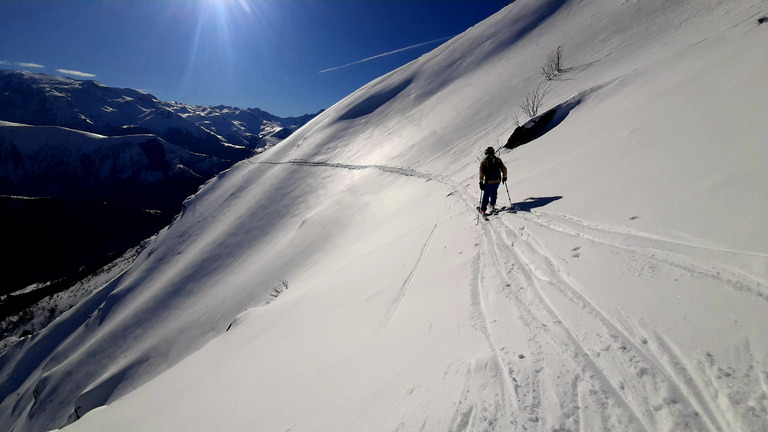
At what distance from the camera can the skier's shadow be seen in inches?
313

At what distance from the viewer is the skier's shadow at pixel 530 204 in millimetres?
7953

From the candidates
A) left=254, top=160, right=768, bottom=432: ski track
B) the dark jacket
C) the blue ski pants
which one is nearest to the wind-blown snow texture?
left=254, top=160, right=768, bottom=432: ski track

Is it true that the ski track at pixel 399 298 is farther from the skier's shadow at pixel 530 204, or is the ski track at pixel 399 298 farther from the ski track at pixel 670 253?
the ski track at pixel 670 253

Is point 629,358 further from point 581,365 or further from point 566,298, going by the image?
point 566,298

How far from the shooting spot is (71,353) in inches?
1628

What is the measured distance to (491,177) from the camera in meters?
9.47

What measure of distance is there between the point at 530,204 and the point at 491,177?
5.08 ft

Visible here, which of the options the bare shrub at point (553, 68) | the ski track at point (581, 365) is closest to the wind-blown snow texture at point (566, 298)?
the ski track at point (581, 365)

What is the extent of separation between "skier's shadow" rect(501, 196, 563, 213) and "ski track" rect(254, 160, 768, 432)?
2.88 m

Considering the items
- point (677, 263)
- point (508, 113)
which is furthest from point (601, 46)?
point (677, 263)

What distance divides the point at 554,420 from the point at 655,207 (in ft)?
15.3

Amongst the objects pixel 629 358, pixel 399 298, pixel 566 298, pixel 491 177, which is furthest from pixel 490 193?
pixel 629 358

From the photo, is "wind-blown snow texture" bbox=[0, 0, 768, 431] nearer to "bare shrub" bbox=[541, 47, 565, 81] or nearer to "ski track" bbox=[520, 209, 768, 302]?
"ski track" bbox=[520, 209, 768, 302]

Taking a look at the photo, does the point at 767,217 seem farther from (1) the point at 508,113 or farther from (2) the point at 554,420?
(1) the point at 508,113
